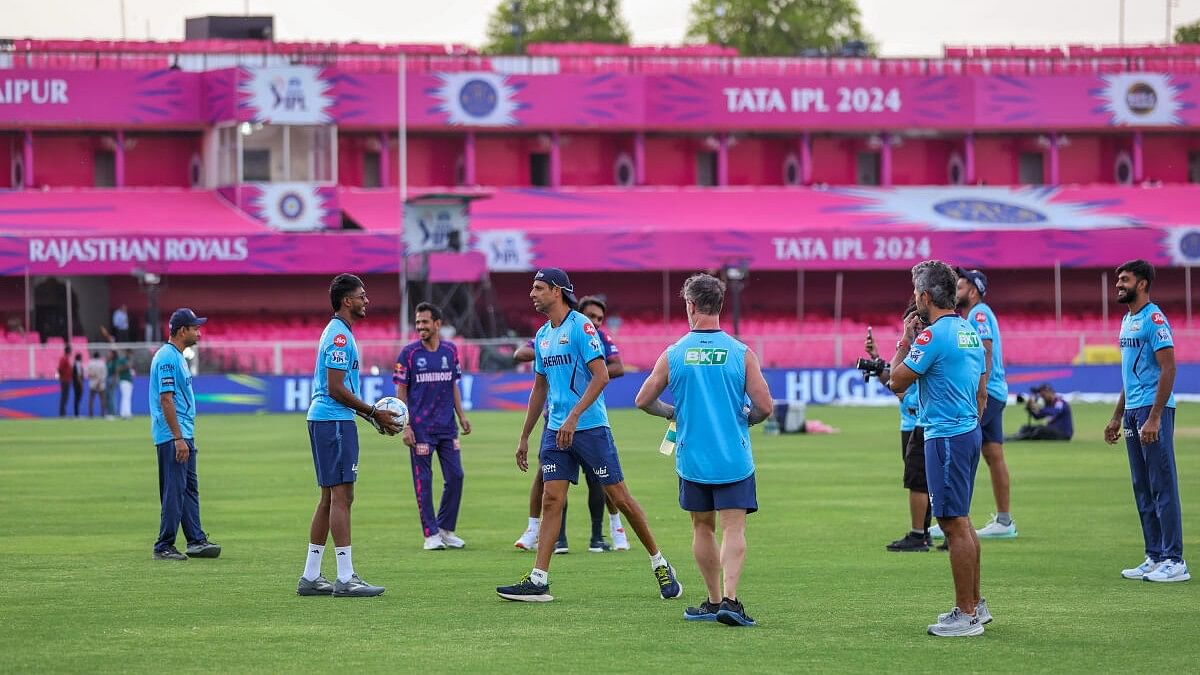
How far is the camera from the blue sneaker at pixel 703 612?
10.8 meters

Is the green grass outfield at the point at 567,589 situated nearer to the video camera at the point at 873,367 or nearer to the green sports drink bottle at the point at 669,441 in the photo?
the green sports drink bottle at the point at 669,441

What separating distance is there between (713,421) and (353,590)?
2970 millimetres

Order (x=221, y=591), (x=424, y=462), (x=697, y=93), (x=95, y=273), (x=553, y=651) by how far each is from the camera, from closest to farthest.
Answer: (x=553, y=651) → (x=221, y=591) → (x=424, y=462) → (x=95, y=273) → (x=697, y=93)

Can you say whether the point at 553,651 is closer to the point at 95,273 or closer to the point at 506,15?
the point at 95,273

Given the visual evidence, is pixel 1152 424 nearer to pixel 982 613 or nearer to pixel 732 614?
pixel 982 613

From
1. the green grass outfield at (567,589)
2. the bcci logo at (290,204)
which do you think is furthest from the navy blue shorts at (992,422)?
the bcci logo at (290,204)

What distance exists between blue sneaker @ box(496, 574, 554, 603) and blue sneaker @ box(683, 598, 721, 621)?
112cm

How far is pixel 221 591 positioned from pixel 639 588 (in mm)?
2845

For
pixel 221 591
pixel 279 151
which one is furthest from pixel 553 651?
pixel 279 151

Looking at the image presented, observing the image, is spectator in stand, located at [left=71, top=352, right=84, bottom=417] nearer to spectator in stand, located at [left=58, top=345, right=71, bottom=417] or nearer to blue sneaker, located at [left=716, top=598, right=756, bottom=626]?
spectator in stand, located at [left=58, top=345, right=71, bottom=417]

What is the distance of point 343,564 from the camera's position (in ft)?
39.3

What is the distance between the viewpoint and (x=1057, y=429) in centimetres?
2966

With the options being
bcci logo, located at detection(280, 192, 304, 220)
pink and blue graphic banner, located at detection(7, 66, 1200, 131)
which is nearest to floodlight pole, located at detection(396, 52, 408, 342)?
pink and blue graphic banner, located at detection(7, 66, 1200, 131)

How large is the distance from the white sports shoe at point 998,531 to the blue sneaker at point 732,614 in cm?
550
